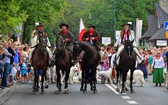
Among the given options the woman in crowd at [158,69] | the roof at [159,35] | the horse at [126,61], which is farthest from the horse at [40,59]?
the roof at [159,35]

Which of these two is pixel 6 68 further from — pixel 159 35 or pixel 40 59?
pixel 159 35

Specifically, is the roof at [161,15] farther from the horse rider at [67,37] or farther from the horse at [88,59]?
the horse rider at [67,37]

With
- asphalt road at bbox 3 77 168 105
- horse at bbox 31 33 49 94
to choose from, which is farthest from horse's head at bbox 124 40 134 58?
horse at bbox 31 33 49 94

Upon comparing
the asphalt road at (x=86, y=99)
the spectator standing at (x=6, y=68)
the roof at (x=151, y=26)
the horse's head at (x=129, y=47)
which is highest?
the roof at (x=151, y=26)

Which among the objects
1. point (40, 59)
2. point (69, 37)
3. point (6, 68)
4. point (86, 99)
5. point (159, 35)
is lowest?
point (86, 99)

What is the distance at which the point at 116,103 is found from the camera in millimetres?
17125

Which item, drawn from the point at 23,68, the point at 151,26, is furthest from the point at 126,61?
the point at 151,26

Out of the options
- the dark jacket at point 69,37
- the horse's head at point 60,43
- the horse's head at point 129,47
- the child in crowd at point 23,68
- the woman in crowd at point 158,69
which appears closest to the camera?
the horse's head at point 60,43

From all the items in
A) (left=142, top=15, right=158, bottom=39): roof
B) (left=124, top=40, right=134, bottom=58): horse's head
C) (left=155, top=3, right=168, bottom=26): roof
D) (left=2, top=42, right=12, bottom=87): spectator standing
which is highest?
(left=155, top=3, right=168, bottom=26): roof

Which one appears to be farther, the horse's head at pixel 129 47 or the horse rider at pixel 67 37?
the horse rider at pixel 67 37

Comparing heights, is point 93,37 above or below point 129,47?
above

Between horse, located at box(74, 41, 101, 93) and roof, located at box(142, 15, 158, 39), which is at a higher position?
roof, located at box(142, 15, 158, 39)

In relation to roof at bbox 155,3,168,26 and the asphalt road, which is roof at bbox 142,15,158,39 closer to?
roof at bbox 155,3,168,26

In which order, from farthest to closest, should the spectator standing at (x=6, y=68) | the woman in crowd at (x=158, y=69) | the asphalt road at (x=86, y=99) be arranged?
the woman in crowd at (x=158, y=69)
the spectator standing at (x=6, y=68)
the asphalt road at (x=86, y=99)
